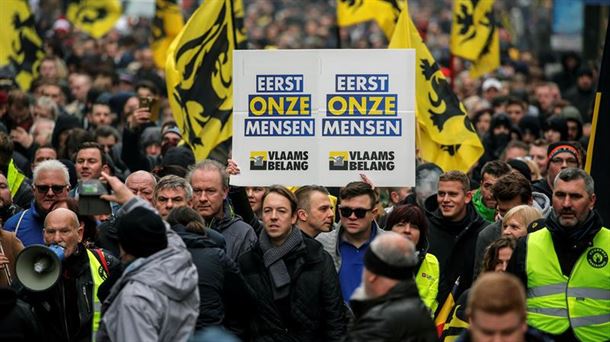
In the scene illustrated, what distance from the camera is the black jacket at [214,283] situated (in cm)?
952

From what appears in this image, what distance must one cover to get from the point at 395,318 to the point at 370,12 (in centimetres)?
1055

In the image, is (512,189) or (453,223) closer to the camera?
(512,189)

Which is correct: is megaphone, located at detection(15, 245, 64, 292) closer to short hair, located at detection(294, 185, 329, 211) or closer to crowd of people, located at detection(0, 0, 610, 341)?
crowd of people, located at detection(0, 0, 610, 341)

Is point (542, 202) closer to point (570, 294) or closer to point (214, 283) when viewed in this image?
point (570, 294)

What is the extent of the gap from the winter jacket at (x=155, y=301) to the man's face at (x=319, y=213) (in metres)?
2.42

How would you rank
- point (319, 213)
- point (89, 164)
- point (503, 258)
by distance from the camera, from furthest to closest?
1. point (89, 164)
2. point (319, 213)
3. point (503, 258)

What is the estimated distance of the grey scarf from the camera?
10.0 meters

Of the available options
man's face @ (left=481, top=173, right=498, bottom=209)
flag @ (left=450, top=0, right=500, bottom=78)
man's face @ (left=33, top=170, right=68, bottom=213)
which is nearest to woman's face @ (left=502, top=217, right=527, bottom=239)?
man's face @ (left=481, top=173, right=498, bottom=209)

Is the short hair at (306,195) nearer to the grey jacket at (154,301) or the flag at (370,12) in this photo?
the grey jacket at (154,301)

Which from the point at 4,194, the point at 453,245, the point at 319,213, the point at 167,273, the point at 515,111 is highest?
the point at 515,111

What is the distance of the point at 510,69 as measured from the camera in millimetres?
30609

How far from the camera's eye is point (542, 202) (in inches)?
484

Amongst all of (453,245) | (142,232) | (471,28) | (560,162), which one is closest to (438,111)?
(560,162)

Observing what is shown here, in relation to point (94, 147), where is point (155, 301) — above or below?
below
